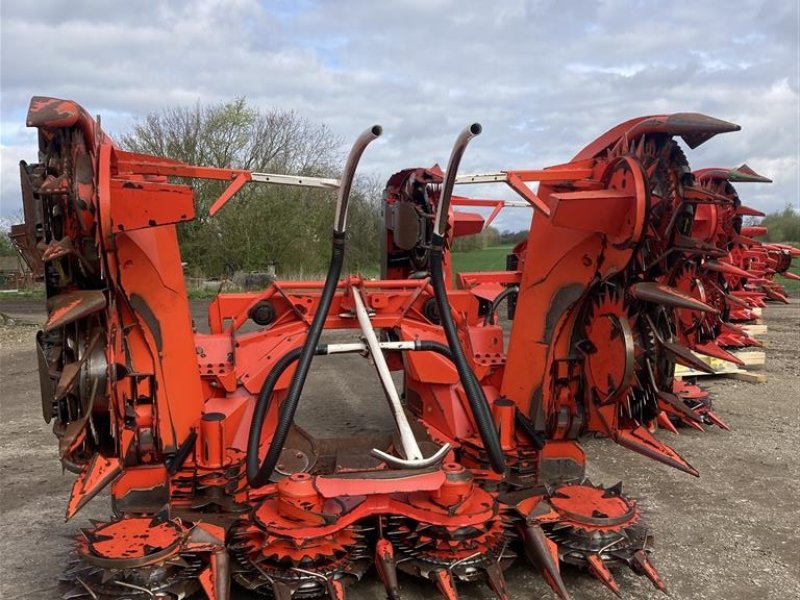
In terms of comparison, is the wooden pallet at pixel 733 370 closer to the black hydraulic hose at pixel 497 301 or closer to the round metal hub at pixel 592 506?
the black hydraulic hose at pixel 497 301

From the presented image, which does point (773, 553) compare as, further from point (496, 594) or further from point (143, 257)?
point (143, 257)

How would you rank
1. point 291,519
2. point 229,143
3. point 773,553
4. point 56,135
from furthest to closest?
point 229,143
point 773,553
point 291,519
point 56,135

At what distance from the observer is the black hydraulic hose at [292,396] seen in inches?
126

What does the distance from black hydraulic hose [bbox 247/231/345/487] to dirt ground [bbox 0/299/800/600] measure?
0.63 metres

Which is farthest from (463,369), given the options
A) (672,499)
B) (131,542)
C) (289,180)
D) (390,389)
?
(672,499)

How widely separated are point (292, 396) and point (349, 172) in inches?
44.4

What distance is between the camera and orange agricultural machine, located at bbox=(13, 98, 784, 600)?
2.89m

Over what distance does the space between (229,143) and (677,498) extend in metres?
20.3

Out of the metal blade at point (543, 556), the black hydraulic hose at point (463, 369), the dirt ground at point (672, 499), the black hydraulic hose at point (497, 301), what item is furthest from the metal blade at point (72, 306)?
the black hydraulic hose at point (497, 301)

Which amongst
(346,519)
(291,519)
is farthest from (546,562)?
(291,519)

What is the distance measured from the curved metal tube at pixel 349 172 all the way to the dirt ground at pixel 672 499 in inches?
74.1

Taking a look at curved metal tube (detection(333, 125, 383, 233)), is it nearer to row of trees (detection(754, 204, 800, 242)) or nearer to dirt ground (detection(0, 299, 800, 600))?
dirt ground (detection(0, 299, 800, 600))

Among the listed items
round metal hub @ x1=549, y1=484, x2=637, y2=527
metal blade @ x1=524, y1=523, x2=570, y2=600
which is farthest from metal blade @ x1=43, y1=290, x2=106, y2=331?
round metal hub @ x1=549, y1=484, x2=637, y2=527

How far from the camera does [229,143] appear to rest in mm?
22297
